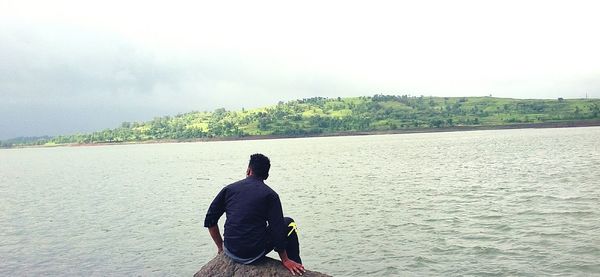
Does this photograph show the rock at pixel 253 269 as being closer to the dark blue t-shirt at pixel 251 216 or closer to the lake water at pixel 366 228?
the dark blue t-shirt at pixel 251 216

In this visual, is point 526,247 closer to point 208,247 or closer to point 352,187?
point 208,247

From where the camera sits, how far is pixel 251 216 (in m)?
10.5

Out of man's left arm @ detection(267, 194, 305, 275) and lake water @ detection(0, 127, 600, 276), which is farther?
lake water @ detection(0, 127, 600, 276)

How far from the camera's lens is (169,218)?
34062 millimetres

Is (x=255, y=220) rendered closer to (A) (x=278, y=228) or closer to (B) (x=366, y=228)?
(A) (x=278, y=228)

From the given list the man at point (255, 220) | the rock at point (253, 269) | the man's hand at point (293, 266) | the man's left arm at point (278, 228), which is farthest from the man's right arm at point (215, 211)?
the man's hand at point (293, 266)

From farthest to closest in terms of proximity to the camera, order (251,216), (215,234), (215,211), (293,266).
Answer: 1. (215,234)
2. (215,211)
3. (293,266)
4. (251,216)

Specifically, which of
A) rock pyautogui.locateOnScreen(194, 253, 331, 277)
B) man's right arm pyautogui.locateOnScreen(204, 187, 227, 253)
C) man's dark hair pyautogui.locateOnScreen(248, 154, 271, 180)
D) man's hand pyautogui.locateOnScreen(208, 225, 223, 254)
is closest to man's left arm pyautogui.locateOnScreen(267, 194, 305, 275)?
rock pyautogui.locateOnScreen(194, 253, 331, 277)

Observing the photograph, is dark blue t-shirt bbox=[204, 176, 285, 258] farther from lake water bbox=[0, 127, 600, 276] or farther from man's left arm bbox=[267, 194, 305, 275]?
lake water bbox=[0, 127, 600, 276]

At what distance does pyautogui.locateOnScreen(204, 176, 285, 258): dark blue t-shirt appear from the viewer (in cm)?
1044

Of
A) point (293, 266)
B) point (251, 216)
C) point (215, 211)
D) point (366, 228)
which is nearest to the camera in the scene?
point (251, 216)

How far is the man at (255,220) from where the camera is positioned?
412 inches

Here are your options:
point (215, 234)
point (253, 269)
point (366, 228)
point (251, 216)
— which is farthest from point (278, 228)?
point (366, 228)

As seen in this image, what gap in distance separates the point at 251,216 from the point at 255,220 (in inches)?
5.6
